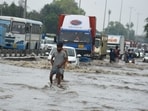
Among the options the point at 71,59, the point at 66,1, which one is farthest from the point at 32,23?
the point at 66,1

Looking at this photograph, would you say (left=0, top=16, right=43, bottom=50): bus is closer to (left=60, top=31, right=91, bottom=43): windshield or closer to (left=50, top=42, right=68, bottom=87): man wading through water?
(left=60, top=31, right=91, bottom=43): windshield

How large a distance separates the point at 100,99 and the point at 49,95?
165cm

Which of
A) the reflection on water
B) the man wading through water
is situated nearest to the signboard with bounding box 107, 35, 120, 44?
the reflection on water

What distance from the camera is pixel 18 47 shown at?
5028 cm

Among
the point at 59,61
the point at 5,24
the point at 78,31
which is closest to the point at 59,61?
the point at 59,61

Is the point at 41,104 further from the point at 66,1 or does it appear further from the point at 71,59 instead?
the point at 66,1

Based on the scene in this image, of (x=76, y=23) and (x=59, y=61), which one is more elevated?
(x=76, y=23)

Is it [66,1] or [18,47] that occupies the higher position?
[66,1]

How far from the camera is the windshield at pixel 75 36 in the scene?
41.9 metres

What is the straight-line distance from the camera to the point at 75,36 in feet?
138

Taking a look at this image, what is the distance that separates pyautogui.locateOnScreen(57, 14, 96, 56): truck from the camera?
137 ft

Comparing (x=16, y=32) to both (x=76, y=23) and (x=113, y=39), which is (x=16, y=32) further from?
(x=113, y=39)

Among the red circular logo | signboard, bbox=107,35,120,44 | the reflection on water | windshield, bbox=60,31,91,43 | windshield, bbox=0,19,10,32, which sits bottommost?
the reflection on water

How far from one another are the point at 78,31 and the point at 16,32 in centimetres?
813
